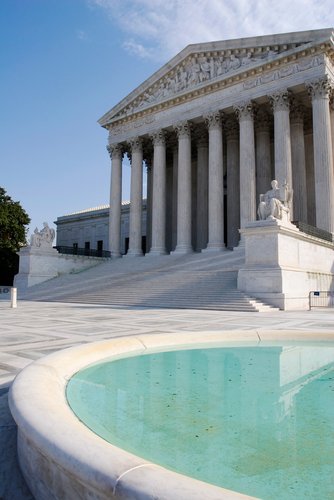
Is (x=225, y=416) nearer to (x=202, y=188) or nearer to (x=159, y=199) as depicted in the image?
(x=159, y=199)

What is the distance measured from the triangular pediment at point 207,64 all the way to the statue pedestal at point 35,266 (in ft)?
59.7

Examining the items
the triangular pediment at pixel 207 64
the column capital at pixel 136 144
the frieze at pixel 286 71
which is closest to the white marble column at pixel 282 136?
the frieze at pixel 286 71

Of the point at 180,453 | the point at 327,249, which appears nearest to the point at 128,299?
the point at 327,249

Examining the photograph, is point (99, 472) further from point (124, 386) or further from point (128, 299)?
point (128, 299)

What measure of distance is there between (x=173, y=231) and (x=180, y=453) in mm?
42548

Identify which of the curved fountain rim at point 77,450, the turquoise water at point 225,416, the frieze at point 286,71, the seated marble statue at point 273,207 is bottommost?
the turquoise water at point 225,416

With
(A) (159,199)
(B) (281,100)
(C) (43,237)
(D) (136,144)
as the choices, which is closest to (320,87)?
(B) (281,100)

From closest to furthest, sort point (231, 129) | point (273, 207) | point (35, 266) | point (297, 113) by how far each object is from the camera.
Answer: point (273, 207) → point (297, 113) → point (35, 266) → point (231, 129)

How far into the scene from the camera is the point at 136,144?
43.4 meters

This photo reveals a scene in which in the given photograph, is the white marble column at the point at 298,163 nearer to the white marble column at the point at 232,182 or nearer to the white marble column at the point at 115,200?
the white marble column at the point at 232,182

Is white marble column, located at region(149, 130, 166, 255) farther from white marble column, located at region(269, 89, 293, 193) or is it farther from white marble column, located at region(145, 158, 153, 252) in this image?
white marble column, located at region(269, 89, 293, 193)

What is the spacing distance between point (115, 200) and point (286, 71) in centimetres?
2187

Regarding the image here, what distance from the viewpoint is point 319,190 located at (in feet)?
98.2

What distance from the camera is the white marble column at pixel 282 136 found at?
104ft
